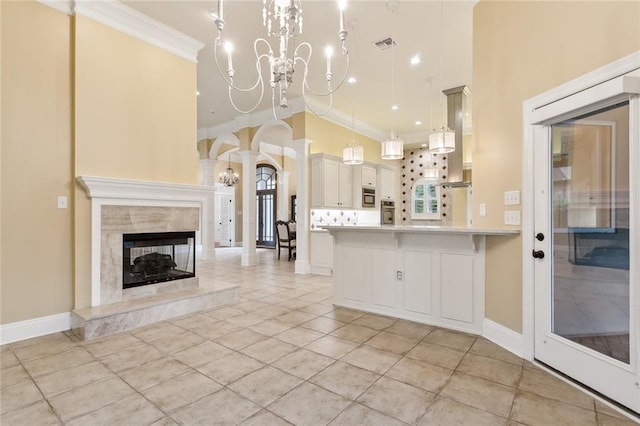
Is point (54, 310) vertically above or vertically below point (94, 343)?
above

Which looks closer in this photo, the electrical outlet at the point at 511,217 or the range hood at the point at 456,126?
the electrical outlet at the point at 511,217

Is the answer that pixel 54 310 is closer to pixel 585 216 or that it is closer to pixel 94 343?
pixel 94 343

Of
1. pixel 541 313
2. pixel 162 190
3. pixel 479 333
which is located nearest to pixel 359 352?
pixel 479 333

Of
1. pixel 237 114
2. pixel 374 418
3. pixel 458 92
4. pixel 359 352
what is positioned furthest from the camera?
pixel 237 114

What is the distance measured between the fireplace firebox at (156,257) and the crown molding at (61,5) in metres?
2.46

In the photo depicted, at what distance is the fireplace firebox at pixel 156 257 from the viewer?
3584 mm

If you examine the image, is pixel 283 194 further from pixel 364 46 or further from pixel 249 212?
pixel 364 46

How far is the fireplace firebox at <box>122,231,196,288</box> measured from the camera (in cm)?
358

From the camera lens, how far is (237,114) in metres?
7.26

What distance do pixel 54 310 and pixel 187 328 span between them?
137 cm

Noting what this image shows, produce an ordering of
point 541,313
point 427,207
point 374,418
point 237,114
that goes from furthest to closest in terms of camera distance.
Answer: point 427,207, point 237,114, point 541,313, point 374,418

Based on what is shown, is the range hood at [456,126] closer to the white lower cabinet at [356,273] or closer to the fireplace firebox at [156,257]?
the white lower cabinet at [356,273]

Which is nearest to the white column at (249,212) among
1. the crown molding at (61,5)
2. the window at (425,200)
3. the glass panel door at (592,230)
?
the crown molding at (61,5)

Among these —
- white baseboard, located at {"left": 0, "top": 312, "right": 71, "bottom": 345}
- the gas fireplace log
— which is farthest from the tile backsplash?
white baseboard, located at {"left": 0, "top": 312, "right": 71, "bottom": 345}
